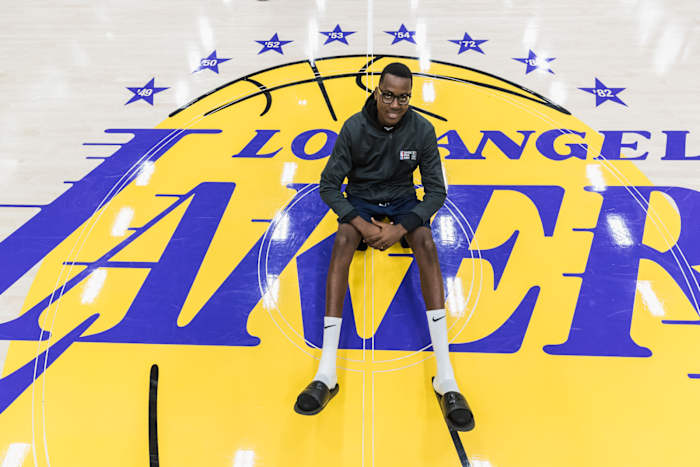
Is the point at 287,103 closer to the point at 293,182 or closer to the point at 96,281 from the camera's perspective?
the point at 293,182

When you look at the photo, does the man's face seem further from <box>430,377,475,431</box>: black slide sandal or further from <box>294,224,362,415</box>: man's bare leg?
<box>430,377,475,431</box>: black slide sandal

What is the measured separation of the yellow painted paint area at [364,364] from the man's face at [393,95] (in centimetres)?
85

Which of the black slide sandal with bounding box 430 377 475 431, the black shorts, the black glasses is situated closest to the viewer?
the black slide sandal with bounding box 430 377 475 431

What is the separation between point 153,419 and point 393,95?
1.76 meters

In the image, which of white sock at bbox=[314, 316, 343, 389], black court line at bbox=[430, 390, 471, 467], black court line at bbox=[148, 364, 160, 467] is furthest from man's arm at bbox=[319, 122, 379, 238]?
black court line at bbox=[148, 364, 160, 467]

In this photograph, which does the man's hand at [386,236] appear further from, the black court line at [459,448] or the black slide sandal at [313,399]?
the black court line at [459,448]

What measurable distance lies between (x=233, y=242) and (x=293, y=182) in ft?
1.86

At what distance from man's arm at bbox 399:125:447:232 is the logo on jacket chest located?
0.04 m

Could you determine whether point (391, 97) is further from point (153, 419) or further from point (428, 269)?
point (153, 419)

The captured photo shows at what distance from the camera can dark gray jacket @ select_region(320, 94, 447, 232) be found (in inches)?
78.4

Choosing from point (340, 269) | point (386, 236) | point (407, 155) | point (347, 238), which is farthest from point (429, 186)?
point (340, 269)

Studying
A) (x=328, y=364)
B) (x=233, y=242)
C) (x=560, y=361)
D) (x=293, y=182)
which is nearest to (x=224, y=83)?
(x=293, y=182)

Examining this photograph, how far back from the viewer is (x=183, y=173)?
113 inches

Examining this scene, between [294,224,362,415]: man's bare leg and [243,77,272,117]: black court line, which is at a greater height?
[243,77,272,117]: black court line
